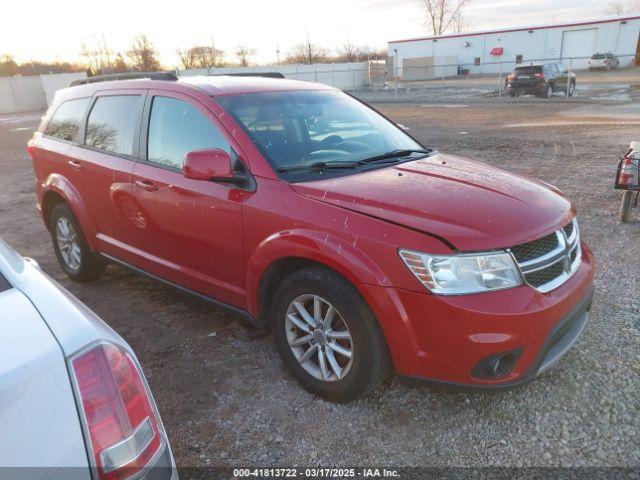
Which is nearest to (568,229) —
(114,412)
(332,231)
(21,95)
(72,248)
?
(332,231)

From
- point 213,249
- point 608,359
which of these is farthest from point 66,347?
point 608,359

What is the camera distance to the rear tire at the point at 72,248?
4.66 meters

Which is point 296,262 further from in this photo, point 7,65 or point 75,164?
point 7,65

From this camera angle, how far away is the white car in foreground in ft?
3.98

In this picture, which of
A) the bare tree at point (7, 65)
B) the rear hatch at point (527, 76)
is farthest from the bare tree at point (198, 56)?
the rear hatch at point (527, 76)

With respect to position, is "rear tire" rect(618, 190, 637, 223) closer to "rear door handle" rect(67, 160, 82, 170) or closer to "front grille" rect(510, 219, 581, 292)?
"front grille" rect(510, 219, 581, 292)

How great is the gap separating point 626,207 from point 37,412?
6.32 m

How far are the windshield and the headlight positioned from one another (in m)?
0.96

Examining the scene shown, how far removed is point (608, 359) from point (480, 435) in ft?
3.96

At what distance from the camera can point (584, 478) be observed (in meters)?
2.36

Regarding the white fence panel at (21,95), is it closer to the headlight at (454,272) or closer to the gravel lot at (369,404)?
the gravel lot at (369,404)

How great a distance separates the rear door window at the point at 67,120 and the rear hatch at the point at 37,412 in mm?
3716

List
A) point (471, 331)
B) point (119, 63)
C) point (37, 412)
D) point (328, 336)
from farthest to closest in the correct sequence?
point (119, 63) → point (328, 336) → point (471, 331) → point (37, 412)

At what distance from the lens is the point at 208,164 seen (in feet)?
9.66
